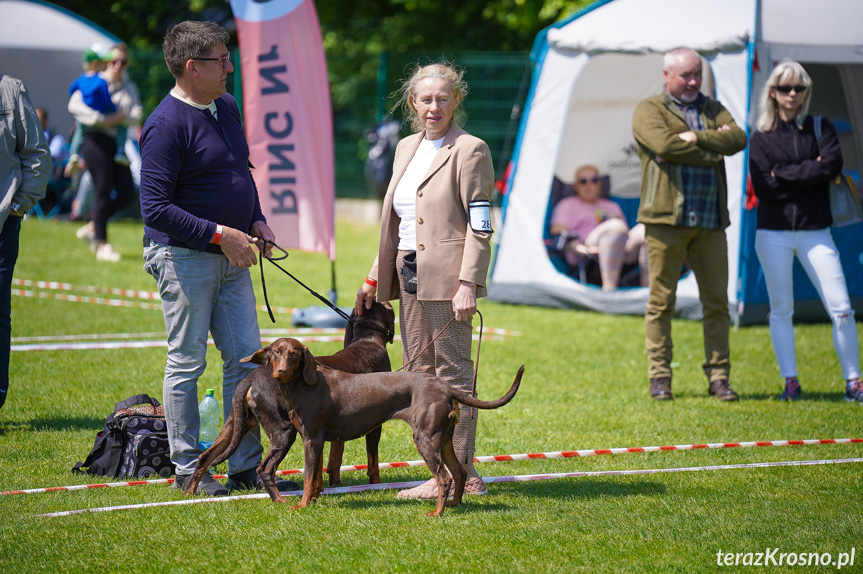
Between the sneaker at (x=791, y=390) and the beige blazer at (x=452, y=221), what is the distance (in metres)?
3.31

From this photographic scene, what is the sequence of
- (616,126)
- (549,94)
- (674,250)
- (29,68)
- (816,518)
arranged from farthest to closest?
(29,68), (616,126), (549,94), (674,250), (816,518)

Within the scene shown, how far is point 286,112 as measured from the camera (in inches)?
356

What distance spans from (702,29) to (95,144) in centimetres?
732

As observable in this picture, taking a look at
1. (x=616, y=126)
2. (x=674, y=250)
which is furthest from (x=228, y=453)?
(x=616, y=126)

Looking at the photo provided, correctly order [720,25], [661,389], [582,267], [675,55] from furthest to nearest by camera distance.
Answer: [582,267]
[720,25]
[661,389]
[675,55]

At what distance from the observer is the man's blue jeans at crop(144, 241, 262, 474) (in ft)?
14.6

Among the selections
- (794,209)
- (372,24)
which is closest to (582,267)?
(794,209)

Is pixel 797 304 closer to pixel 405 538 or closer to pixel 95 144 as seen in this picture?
pixel 405 538

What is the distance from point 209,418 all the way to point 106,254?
757cm

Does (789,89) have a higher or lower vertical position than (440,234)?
higher

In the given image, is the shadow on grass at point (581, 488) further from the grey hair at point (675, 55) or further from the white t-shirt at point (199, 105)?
the grey hair at point (675, 55)

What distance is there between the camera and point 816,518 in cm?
435

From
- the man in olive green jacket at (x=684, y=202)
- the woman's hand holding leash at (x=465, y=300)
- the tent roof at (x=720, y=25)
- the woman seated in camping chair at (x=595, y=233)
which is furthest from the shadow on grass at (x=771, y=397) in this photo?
the tent roof at (x=720, y=25)

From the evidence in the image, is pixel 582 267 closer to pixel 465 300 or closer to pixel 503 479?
pixel 503 479
